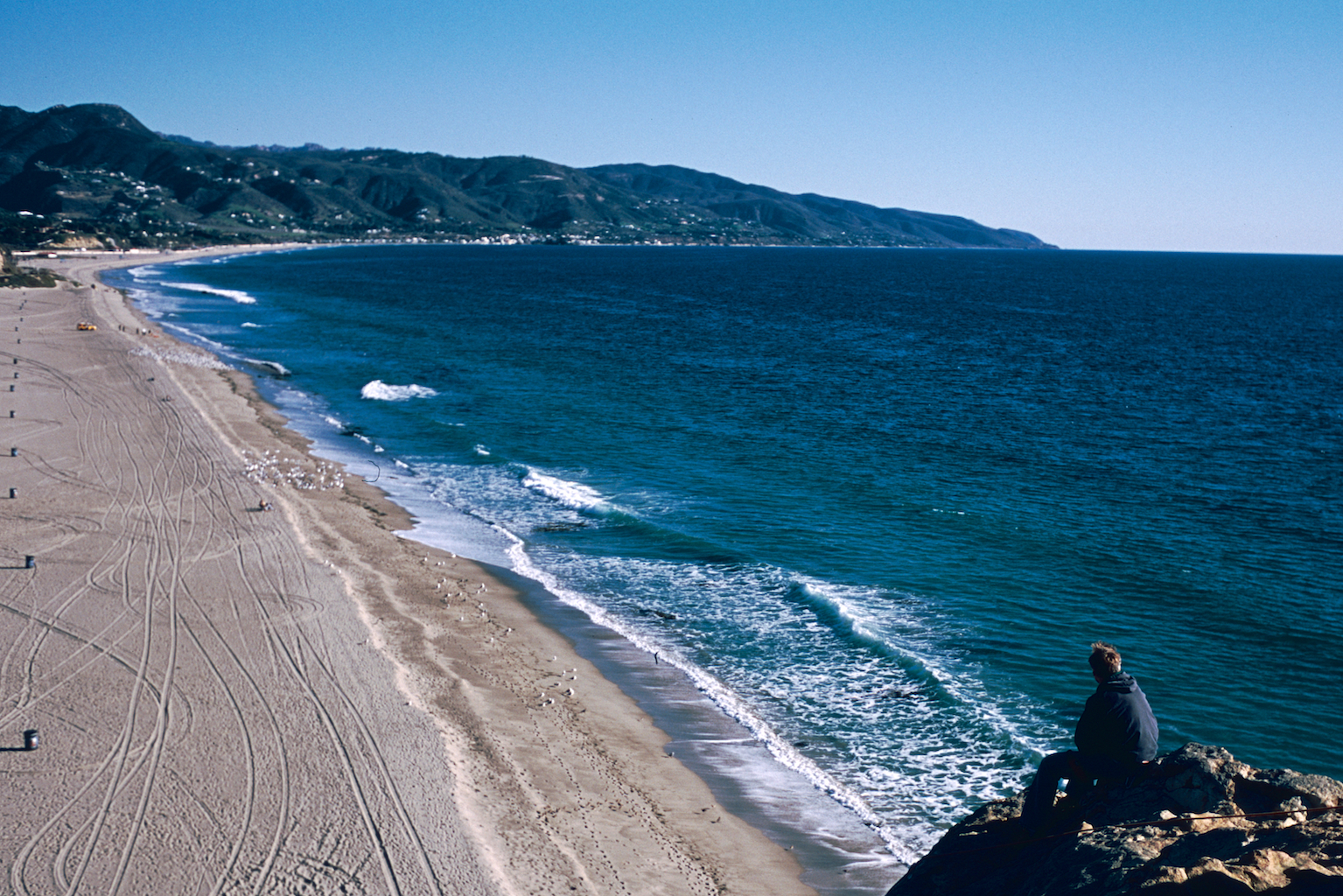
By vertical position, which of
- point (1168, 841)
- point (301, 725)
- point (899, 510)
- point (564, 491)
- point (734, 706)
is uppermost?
point (1168, 841)

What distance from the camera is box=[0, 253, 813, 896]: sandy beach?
461 inches

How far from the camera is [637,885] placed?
1170 cm

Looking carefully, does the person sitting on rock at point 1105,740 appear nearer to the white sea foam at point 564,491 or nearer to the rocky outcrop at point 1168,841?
the rocky outcrop at point 1168,841

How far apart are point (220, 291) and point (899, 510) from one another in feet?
328

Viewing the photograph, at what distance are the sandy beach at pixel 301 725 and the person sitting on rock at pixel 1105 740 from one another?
5.69 metres

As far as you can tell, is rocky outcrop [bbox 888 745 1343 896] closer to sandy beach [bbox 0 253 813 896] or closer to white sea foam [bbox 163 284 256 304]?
sandy beach [bbox 0 253 813 896]

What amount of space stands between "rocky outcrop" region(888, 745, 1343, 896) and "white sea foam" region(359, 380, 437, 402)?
42317mm

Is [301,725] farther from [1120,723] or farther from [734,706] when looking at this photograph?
[1120,723]

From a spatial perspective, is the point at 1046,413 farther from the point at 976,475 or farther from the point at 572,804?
the point at 572,804

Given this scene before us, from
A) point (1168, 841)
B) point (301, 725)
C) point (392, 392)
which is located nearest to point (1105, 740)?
point (1168, 841)

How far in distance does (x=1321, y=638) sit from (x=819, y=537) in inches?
478

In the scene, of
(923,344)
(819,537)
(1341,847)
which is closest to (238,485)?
(819,537)

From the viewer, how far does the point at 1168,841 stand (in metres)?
6.87

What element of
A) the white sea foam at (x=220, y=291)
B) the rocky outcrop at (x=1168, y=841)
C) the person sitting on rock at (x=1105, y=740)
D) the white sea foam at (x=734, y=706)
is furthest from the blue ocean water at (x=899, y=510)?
the white sea foam at (x=220, y=291)
